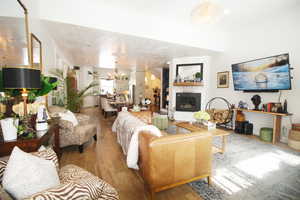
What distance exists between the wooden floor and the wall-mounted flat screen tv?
3154 millimetres

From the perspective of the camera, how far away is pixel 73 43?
3.72 m

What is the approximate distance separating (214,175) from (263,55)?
11.5ft

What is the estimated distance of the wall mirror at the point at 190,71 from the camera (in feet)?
15.9

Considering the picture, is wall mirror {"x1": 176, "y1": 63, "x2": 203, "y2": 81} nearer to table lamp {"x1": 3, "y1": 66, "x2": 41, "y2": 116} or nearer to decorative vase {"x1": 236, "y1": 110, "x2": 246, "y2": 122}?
decorative vase {"x1": 236, "y1": 110, "x2": 246, "y2": 122}

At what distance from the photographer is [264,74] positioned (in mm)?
3225

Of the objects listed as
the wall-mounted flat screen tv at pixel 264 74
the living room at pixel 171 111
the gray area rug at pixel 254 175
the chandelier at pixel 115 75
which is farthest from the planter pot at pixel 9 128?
the chandelier at pixel 115 75

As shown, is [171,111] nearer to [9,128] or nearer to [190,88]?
[190,88]

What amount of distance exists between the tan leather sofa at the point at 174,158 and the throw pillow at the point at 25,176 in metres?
0.84

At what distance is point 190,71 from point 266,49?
2204mm

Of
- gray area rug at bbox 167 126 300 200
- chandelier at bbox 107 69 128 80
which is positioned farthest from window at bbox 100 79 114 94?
gray area rug at bbox 167 126 300 200

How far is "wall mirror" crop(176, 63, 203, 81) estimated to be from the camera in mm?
4836

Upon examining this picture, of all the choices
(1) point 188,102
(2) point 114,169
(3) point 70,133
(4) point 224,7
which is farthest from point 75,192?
(1) point 188,102

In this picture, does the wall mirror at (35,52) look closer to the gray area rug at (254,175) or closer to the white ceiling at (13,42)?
the white ceiling at (13,42)

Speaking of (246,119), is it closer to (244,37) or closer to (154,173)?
(244,37)
